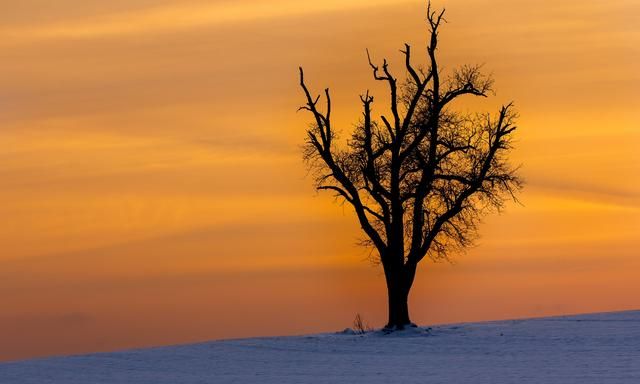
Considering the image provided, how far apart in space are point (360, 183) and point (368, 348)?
27.2 ft

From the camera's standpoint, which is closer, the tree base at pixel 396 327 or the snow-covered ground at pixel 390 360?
the snow-covered ground at pixel 390 360

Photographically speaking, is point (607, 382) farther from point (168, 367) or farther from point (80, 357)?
point (80, 357)

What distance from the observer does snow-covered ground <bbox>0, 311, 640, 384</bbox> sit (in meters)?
28.7

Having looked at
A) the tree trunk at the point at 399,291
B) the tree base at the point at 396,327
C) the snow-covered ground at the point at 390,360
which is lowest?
the snow-covered ground at the point at 390,360

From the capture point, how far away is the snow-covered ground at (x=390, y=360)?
94.2 ft

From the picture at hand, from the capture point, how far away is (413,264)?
142ft

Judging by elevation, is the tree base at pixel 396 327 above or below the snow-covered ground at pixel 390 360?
above

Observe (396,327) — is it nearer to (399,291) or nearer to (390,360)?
(399,291)

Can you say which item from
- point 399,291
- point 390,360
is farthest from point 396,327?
point 390,360

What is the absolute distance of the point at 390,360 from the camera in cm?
3372

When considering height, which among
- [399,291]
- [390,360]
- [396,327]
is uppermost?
[399,291]

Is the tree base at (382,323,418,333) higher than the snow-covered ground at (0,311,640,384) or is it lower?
higher

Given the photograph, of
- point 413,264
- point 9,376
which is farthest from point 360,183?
point 9,376

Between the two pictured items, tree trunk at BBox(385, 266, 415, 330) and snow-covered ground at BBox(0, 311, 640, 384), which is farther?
tree trunk at BBox(385, 266, 415, 330)
